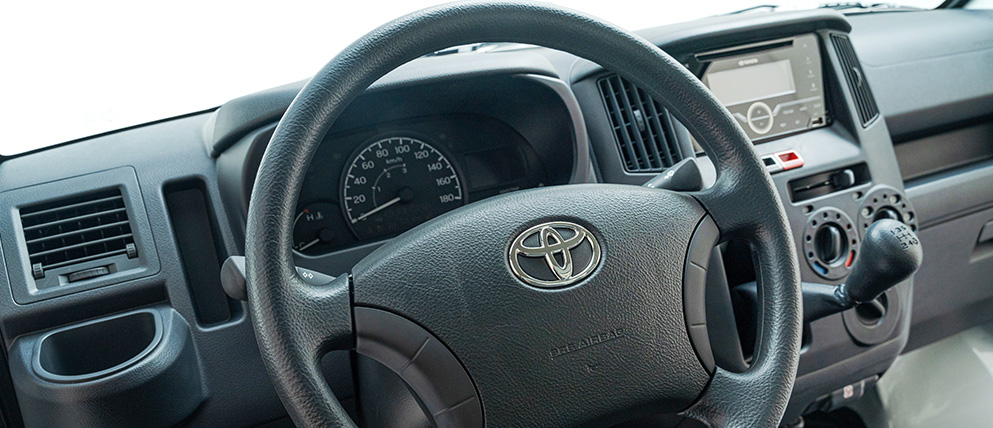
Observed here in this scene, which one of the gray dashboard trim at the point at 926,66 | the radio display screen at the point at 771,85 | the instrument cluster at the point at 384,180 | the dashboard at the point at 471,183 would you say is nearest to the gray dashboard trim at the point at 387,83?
the dashboard at the point at 471,183

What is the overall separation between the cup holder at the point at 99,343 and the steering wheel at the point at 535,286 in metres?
0.56

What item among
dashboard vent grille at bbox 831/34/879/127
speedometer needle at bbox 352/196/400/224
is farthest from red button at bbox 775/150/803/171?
speedometer needle at bbox 352/196/400/224

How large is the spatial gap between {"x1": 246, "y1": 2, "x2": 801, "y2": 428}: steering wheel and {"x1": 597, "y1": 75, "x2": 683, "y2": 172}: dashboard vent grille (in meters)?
0.49

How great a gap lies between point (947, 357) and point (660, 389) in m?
1.58

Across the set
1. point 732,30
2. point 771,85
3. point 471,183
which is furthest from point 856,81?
point 471,183

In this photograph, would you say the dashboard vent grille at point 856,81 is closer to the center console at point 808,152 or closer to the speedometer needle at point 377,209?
the center console at point 808,152

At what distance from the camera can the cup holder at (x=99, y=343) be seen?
1.20 meters

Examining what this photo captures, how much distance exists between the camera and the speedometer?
1371mm

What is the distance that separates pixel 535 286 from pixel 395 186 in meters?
0.63

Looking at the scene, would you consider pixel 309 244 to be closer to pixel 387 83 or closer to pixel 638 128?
pixel 387 83

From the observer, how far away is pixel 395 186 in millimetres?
1395

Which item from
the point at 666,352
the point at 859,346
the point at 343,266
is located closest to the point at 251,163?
the point at 343,266

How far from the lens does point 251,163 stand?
46.9 inches

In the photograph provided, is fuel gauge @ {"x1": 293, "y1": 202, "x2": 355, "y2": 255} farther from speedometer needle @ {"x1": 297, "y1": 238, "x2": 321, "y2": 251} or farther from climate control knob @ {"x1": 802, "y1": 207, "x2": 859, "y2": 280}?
climate control knob @ {"x1": 802, "y1": 207, "x2": 859, "y2": 280}
